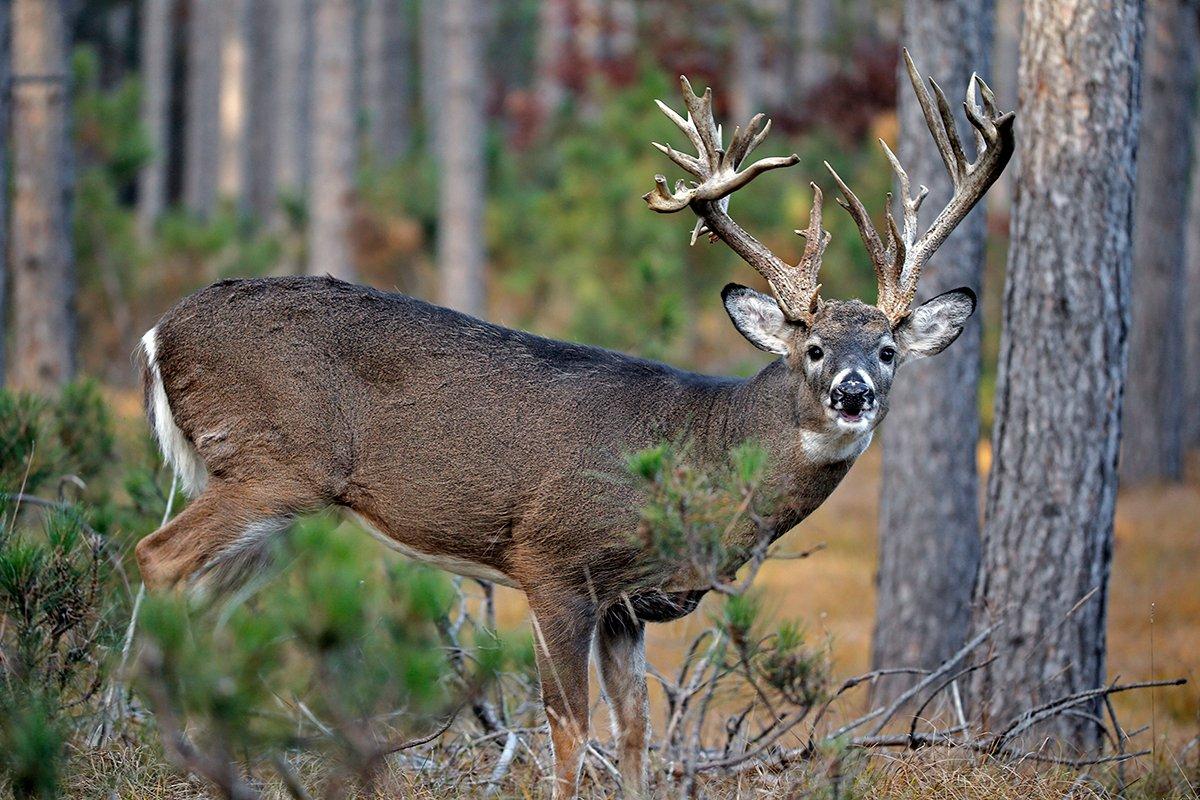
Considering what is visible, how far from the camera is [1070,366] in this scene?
5.66 m

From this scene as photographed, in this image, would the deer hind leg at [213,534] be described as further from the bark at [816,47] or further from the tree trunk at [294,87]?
the bark at [816,47]

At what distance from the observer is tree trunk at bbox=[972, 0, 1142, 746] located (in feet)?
18.5

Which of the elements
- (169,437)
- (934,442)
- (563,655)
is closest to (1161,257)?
(934,442)

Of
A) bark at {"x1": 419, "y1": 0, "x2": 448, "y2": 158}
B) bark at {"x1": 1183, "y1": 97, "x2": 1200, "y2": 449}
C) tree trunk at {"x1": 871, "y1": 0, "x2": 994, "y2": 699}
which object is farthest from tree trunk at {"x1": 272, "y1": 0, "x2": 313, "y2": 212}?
tree trunk at {"x1": 871, "y1": 0, "x2": 994, "y2": 699}

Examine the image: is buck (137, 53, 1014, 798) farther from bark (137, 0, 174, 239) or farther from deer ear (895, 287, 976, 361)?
bark (137, 0, 174, 239)

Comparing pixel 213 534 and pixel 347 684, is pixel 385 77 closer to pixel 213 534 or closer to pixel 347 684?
pixel 213 534

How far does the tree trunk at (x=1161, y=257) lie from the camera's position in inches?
501

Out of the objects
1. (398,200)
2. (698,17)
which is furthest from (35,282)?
(698,17)

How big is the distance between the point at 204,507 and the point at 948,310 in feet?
8.90

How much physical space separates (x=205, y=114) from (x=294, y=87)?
3420 mm

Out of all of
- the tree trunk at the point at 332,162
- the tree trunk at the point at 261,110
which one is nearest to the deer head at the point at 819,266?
the tree trunk at the point at 332,162

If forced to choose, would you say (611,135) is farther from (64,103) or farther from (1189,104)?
(64,103)

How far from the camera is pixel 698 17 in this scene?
86.9ft

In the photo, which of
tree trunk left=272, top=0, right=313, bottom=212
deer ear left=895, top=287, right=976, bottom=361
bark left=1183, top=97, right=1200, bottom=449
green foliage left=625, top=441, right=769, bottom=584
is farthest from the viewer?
tree trunk left=272, top=0, right=313, bottom=212
